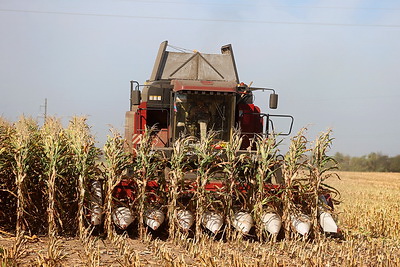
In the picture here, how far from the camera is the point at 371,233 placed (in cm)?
880

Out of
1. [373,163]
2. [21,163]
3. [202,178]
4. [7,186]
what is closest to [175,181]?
[202,178]

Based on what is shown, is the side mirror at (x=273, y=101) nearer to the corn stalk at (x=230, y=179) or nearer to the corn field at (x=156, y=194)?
the corn field at (x=156, y=194)

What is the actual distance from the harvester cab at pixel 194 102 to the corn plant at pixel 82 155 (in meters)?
1.25

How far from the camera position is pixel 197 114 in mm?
8773

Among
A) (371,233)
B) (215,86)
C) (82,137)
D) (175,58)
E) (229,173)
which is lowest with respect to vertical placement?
(371,233)

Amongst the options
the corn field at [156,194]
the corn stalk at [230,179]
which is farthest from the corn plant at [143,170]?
the corn stalk at [230,179]

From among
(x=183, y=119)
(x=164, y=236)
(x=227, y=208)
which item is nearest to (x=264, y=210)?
(x=227, y=208)

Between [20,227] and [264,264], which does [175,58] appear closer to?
[20,227]

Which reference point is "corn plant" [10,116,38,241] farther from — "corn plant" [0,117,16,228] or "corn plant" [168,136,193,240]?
"corn plant" [168,136,193,240]

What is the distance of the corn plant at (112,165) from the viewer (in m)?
7.16

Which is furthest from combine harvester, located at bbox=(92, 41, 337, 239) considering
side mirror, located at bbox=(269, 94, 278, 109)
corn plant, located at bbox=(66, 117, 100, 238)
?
corn plant, located at bbox=(66, 117, 100, 238)

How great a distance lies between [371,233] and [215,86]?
3.75 meters

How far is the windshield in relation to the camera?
871 centimetres

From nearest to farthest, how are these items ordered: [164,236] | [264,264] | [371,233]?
[264,264] → [164,236] → [371,233]
